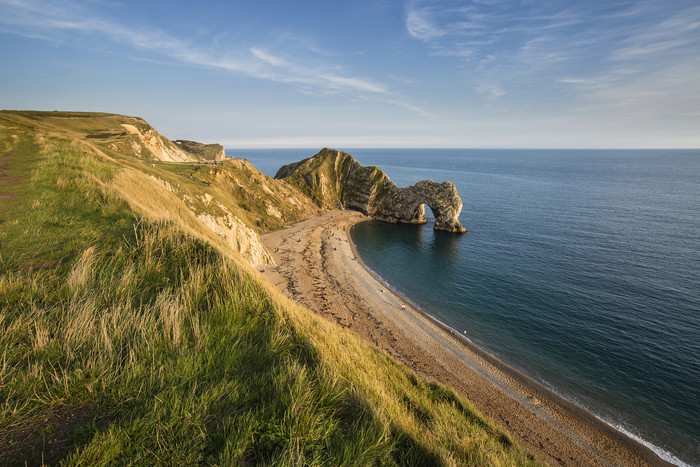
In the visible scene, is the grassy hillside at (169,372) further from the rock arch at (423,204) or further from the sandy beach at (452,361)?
the rock arch at (423,204)

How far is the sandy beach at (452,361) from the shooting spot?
19578 mm

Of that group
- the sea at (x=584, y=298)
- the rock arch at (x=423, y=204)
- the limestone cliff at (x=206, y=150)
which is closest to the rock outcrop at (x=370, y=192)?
the rock arch at (x=423, y=204)

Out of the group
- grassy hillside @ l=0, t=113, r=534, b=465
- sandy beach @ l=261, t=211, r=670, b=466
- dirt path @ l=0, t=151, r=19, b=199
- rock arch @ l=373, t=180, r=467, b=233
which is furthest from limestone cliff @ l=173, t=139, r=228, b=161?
grassy hillside @ l=0, t=113, r=534, b=465

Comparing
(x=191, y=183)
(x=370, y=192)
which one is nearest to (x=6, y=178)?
(x=191, y=183)

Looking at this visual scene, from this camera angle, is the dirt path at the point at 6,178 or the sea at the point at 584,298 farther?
the sea at the point at 584,298

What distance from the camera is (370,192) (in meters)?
93.1

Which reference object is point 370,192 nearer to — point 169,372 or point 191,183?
point 191,183

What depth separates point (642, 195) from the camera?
10888cm

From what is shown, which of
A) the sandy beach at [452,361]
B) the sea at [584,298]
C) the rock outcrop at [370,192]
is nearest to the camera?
the sandy beach at [452,361]

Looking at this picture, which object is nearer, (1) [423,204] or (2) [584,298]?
(2) [584,298]

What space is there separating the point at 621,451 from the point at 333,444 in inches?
1104

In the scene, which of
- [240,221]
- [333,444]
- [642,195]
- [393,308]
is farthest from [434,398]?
[642,195]

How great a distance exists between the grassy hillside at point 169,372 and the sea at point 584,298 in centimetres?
2703

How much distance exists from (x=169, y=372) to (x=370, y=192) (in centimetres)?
9095
